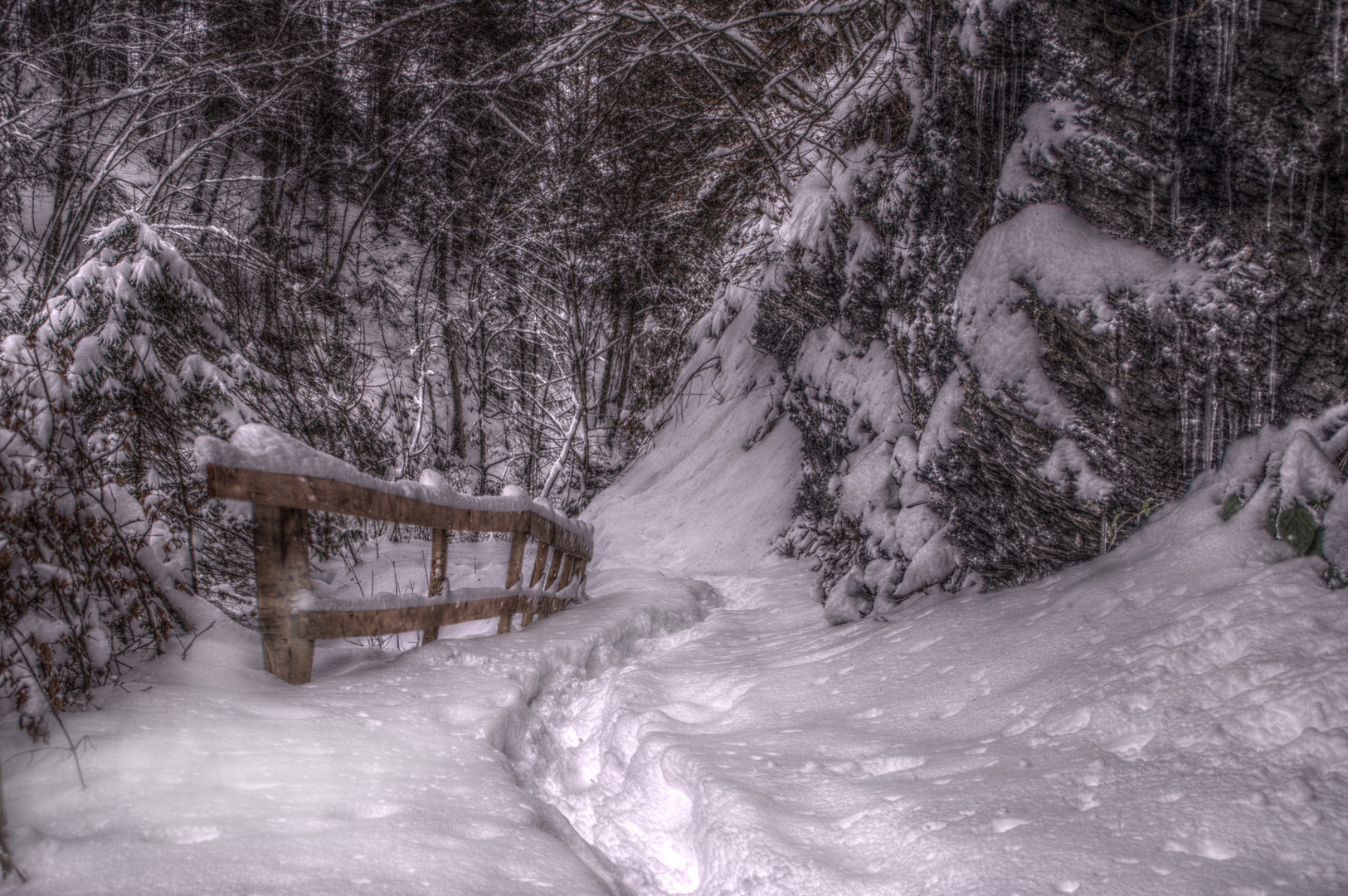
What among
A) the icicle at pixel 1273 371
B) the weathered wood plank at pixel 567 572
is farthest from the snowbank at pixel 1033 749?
the weathered wood plank at pixel 567 572

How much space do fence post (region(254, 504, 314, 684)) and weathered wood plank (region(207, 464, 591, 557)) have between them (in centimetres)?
8

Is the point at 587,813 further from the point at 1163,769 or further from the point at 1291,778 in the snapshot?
the point at 1291,778

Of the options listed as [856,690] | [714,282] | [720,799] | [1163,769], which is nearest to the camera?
[1163,769]

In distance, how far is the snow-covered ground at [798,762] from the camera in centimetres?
135

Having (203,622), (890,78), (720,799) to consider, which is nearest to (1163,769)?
(720,799)

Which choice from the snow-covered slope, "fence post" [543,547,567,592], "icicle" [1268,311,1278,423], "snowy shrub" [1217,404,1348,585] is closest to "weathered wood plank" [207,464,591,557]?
"fence post" [543,547,567,592]

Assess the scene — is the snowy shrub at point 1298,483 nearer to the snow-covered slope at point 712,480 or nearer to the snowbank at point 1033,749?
the snowbank at point 1033,749

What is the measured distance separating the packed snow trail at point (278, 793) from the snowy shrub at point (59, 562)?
14 centimetres

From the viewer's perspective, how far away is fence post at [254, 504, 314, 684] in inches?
95.3

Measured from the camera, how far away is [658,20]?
465cm

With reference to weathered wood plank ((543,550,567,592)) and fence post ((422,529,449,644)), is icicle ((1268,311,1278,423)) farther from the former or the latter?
weathered wood plank ((543,550,567,592))

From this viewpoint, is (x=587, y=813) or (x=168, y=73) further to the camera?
(x=168, y=73)

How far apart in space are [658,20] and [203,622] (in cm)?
476

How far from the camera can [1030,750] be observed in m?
1.83
